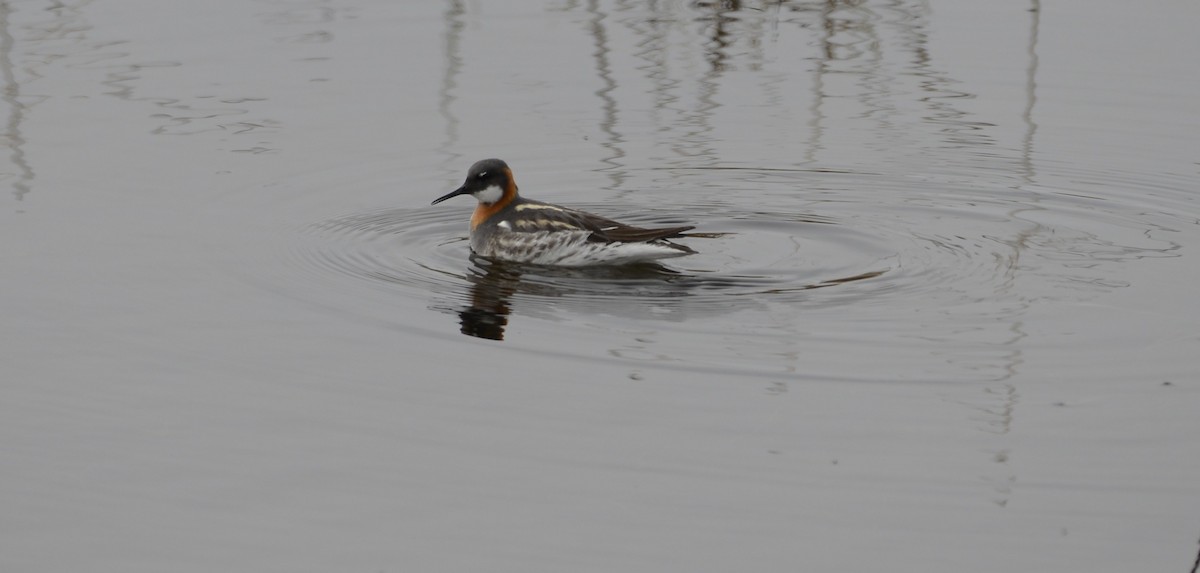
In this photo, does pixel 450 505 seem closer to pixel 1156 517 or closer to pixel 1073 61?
pixel 1156 517

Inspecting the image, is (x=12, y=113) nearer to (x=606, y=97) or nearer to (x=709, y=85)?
(x=606, y=97)

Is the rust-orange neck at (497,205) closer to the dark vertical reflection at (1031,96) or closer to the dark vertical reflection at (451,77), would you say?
the dark vertical reflection at (451,77)

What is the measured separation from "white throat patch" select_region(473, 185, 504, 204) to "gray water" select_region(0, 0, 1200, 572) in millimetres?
385

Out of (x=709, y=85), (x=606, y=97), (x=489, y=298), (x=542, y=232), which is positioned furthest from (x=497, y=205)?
(x=709, y=85)

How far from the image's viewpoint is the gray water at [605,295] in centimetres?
620

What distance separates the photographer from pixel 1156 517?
6164mm

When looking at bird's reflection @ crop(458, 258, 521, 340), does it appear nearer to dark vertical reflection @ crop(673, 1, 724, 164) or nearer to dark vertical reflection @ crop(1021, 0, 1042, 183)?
dark vertical reflection @ crop(673, 1, 724, 164)

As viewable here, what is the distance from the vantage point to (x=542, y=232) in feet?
33.9

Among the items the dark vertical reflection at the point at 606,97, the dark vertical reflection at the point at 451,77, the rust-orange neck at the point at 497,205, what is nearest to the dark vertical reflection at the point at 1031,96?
the dark vertical reflection at the point at 606,97

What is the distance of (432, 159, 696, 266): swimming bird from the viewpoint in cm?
1004

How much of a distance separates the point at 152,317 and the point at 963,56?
8743 millimetres

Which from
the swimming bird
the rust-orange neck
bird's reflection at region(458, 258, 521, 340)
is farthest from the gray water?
the rust-orange neck

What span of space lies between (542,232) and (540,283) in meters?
0.56

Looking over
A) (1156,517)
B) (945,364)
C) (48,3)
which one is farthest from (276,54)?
(1156,517)
